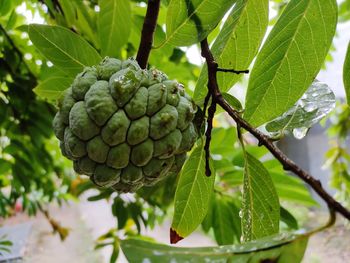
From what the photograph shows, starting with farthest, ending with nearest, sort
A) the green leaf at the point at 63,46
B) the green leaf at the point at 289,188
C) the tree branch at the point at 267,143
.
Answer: the green leaf at the point at 289,188 < the green leaf at the point at 63,46 < the tree branch at the point at 267,143

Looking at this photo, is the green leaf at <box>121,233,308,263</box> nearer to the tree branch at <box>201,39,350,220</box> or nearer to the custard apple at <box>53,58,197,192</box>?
the tree branch at <box>201,39,350,220</box>

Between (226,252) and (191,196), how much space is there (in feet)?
1.14

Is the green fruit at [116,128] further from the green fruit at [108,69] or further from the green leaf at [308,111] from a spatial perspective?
the green leaf at [308,111]

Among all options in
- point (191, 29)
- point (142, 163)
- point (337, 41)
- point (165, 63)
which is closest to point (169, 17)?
point (191, 29)

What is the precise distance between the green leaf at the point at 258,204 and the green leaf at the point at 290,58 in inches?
3.3

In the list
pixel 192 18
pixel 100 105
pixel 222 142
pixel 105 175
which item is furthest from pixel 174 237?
pixel 222 142

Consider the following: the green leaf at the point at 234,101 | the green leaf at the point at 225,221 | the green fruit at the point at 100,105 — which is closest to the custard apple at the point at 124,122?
the green fruit at the point at 100,105

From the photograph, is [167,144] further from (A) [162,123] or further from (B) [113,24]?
(B) [113,24]

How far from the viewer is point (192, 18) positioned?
0.77m

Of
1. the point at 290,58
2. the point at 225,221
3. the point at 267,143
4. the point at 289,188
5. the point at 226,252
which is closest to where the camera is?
the point at 226,252

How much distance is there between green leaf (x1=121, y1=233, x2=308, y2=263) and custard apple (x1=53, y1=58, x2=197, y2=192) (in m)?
0.22

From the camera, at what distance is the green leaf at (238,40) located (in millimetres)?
771

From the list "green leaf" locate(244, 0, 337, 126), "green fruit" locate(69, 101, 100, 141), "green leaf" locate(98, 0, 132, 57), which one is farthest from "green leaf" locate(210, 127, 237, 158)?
"green fruit" locate(69, 101, 100, 141)

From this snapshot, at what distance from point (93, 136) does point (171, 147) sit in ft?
0.40
